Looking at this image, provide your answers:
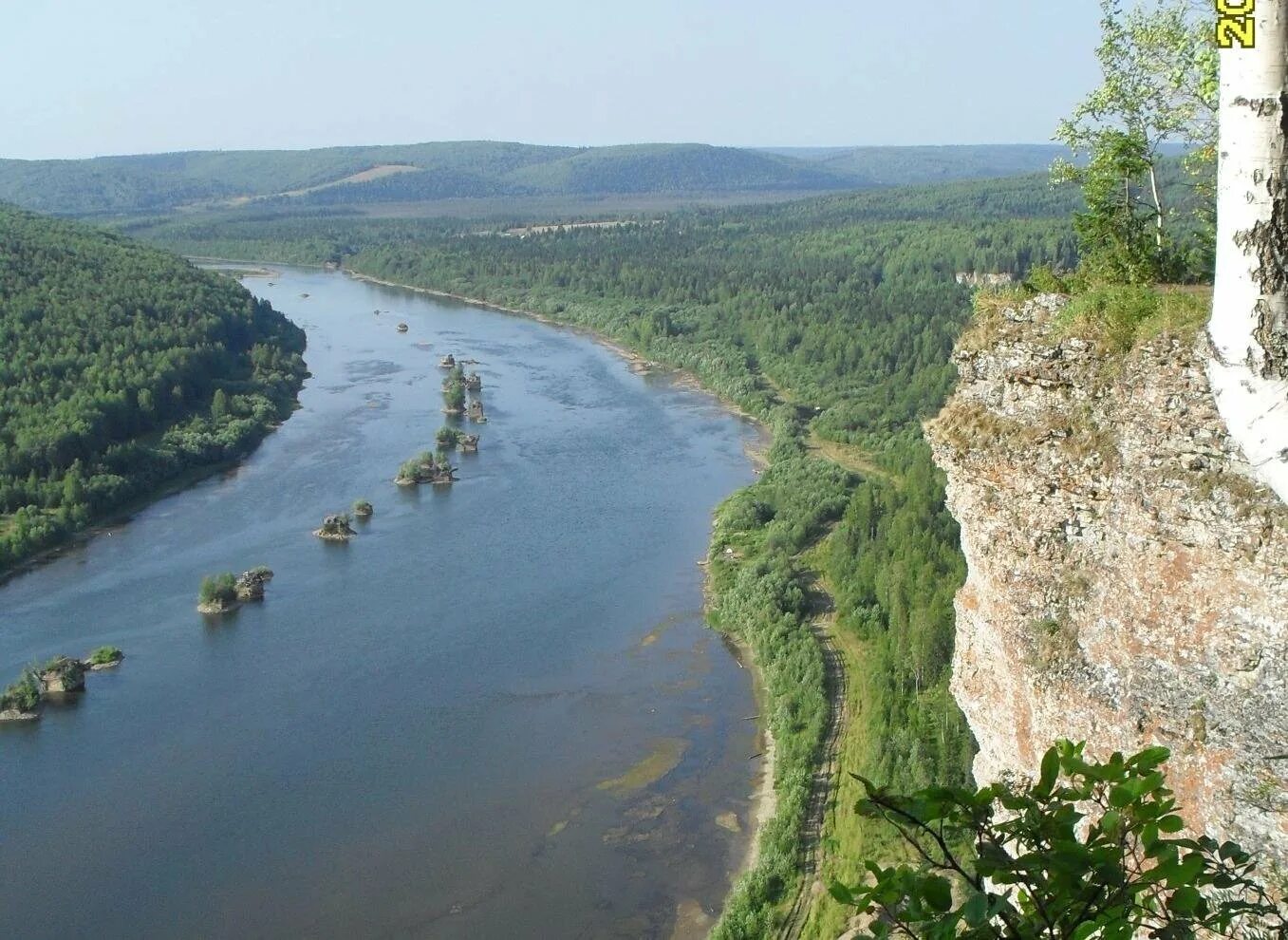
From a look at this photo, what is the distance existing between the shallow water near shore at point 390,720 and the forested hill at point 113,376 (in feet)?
5.94

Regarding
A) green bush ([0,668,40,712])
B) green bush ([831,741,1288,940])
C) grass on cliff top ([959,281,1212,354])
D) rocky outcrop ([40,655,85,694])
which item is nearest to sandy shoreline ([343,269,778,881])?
grass on cliff top ([959,281,1212,354])

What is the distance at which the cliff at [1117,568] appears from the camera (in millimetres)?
4742

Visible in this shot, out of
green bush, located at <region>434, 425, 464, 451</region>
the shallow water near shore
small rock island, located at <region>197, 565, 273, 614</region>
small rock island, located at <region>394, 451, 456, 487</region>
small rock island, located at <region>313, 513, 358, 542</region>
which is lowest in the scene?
the shallow water near shore

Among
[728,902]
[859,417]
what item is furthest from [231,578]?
[859,417]

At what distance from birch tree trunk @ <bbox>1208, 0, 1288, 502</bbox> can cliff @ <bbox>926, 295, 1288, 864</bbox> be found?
242 mm

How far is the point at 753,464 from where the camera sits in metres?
37.7

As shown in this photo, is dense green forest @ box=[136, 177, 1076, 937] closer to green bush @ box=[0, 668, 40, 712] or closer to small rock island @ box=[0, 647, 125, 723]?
small rock island @ box=[0, 647, 125, 723]

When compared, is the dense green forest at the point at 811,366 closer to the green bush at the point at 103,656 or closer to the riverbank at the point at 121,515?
the green bush at the point at 103,656

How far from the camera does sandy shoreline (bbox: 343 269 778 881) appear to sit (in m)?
17.9

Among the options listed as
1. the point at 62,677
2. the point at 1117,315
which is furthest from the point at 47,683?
the point at 1117,315

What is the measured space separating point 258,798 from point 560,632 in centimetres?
751

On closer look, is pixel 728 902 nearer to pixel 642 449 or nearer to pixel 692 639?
pixel 692 639

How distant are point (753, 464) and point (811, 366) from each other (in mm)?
13159

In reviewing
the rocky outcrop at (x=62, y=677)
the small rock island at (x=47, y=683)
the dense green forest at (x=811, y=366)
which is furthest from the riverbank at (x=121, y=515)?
the dense green forest at (x=811, y=366)
